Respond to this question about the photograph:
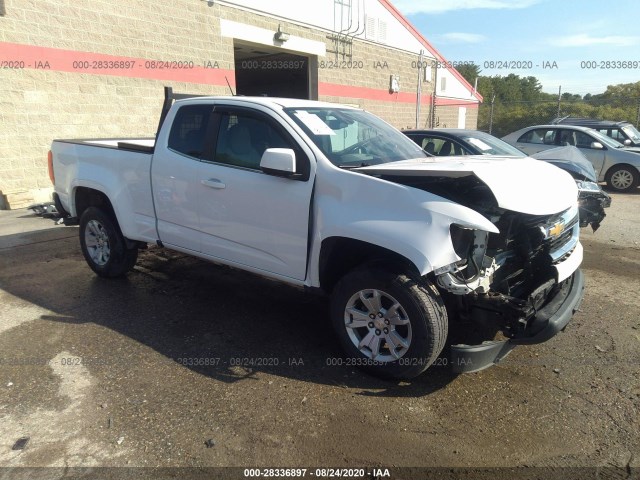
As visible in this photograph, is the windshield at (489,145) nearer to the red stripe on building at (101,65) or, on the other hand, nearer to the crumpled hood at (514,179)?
the crumpled hood at (514,179)

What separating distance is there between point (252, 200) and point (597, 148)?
1128 cm

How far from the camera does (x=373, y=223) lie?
127 inches

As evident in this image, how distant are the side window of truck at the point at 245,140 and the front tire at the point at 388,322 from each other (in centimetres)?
128

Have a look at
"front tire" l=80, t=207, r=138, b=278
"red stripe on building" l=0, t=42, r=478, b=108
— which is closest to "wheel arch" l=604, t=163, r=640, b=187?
"red stripe on building" l=0, t=42, r=478, b=108

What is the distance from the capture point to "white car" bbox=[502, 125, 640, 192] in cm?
1172

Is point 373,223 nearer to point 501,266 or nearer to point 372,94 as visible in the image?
point 501,266

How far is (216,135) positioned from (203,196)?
55 cm

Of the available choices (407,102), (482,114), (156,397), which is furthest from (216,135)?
(482,114)

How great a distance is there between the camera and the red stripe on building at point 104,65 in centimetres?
930

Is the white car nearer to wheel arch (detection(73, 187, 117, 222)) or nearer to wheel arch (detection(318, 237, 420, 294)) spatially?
wheel arch (detection(318, 237, 420, 294))

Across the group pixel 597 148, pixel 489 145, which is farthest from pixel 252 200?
pixel 597 148

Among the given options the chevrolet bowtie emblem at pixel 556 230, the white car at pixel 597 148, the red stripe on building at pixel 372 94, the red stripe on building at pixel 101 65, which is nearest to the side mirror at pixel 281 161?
the chevrolet bowtie emblem at pixel 556 230

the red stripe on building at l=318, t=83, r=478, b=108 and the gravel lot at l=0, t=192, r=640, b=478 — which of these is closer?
the gravel lot at l=0, t=192, r=640, b=478

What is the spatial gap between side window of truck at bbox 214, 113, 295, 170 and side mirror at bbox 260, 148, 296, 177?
27cm
